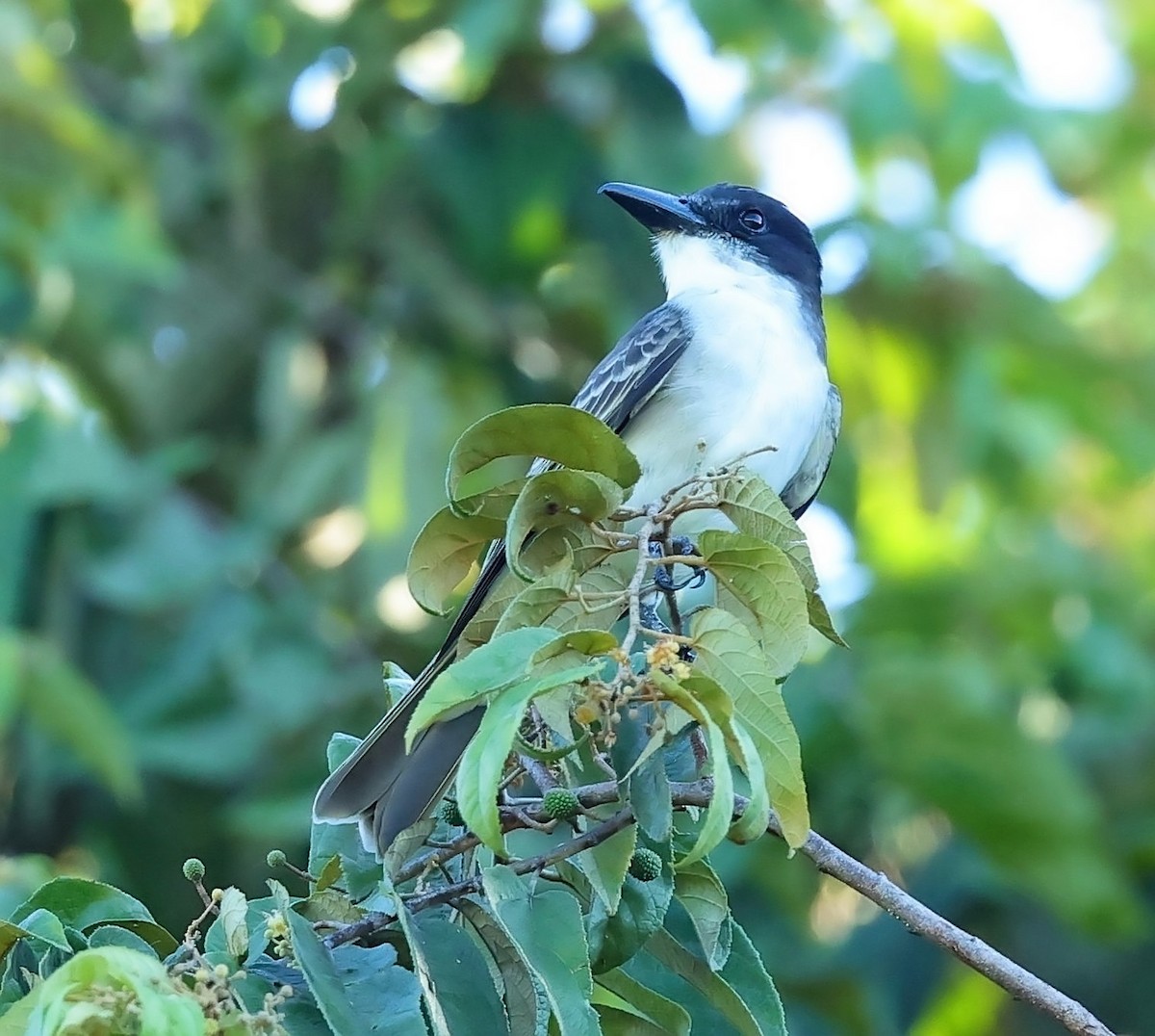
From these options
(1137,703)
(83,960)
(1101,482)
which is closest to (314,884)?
(83,960)

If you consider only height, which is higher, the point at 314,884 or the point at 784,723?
the point at 784,723

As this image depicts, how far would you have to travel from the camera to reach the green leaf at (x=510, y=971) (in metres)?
2.43

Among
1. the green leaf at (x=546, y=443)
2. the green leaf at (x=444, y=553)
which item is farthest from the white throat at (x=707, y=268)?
the green leaf at (x=546, y=443)

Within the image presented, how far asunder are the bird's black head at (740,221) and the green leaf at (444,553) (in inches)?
100

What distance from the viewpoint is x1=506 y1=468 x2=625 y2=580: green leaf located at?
2455 millimetres

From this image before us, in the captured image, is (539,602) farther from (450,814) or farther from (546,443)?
(450,814)

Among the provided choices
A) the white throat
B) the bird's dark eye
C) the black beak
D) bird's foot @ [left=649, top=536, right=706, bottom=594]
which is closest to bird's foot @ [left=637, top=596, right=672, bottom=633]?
bird's foot @ [left=649, top=536, right=706, bottom=594]

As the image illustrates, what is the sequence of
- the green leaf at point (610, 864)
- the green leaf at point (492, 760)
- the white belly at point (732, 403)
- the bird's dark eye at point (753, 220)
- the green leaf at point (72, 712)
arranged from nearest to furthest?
the green leaf at point (492, 760), the green leaf at point (610, 864), the white belly at point (732, 403), the green leaf at point (72, 712), the bird's dark eye at point (753, 220)

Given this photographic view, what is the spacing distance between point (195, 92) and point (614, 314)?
7.30 feet

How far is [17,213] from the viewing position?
235 inches

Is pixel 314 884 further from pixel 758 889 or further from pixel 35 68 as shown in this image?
pixel 35 68

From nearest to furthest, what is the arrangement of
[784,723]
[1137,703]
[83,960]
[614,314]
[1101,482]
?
[83,960] < [784,723] < [1137,703] < [614,314] < [1101,482]

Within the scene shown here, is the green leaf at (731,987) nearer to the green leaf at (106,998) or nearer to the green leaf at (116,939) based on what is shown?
the green leaf at (116,939)

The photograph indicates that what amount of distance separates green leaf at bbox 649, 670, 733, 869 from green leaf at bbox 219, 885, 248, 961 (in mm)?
529
